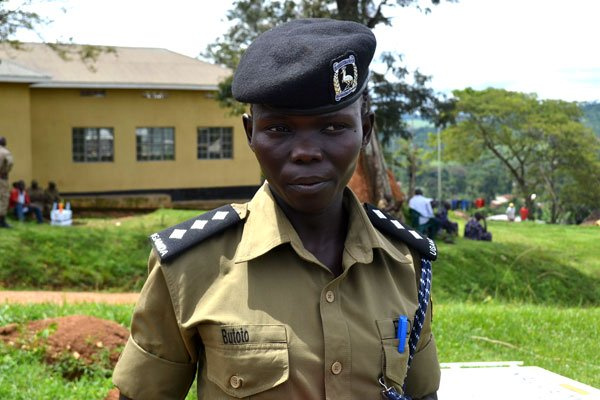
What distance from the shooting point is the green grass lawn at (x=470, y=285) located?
19.4ft

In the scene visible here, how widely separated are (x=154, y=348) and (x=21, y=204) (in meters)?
16.1

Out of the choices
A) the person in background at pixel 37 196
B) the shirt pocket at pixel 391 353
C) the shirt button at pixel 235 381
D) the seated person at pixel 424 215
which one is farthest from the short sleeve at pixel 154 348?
the person in background at pixel 37 196

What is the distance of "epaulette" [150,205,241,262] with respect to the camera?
1.87 metres

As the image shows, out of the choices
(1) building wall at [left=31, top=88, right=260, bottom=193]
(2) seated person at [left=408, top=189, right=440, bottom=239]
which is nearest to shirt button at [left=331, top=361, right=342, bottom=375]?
(2) seated person at [left=408, top=189, right=440, bottom=239]

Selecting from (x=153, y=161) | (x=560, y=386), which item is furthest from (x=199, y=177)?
(x=560, y=386)

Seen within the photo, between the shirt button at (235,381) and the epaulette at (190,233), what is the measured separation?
304 mm

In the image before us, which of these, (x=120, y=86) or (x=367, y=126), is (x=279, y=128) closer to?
(x=367, y=126)

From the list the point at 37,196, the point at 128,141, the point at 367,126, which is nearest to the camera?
the point at 367,126

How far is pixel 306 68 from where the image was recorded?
1.82 metres

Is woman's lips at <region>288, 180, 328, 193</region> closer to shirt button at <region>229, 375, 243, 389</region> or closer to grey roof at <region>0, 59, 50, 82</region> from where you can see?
shirt button at <region>229, 375, 243, 389</region>

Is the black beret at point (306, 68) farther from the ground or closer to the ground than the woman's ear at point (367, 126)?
farther from the ground

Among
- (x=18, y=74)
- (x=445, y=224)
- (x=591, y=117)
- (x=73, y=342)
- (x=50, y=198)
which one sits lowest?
(x=445, y=224)

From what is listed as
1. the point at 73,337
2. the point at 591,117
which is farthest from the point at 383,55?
the point at 591,117

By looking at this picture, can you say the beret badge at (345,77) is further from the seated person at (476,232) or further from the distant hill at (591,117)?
the distant hill at (591,117)
